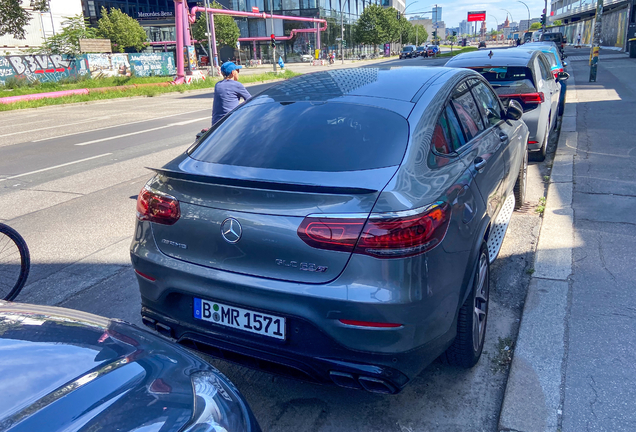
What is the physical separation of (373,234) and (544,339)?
172 cm

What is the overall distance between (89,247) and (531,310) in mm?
4112

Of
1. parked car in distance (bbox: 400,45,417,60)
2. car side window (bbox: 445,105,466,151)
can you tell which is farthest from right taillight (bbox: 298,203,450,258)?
parked car in distance (bbox: 400,45,417,60)

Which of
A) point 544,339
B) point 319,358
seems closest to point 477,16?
point 544,339

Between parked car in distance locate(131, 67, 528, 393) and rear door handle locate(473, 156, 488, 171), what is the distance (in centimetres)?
1

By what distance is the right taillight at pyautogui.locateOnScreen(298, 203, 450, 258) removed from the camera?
2.29m

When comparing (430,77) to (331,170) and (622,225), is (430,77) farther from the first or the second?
(622,225)

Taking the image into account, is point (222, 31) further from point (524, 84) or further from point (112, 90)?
→ point (524, 84)

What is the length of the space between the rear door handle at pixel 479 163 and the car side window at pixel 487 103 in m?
0.86

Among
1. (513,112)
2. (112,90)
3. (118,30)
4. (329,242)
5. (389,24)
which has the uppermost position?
(389,24)

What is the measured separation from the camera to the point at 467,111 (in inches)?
145

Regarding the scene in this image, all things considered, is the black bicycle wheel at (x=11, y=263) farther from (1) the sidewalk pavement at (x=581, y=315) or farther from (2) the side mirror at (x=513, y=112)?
(2) the side mirror at (x=513, y=112)

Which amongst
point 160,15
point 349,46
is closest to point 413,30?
point 349,46

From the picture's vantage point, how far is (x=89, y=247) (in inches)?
211

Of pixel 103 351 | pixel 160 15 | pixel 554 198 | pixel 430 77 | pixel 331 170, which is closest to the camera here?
pixel 103 351
